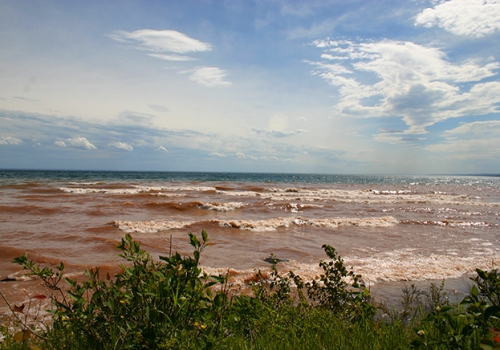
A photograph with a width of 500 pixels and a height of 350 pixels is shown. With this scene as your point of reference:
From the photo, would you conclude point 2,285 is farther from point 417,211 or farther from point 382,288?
point 417,211

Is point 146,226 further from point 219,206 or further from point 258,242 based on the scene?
point 219,206

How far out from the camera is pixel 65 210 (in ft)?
56.1

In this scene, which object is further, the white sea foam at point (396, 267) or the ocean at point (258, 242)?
the ocean at point (258, 242)

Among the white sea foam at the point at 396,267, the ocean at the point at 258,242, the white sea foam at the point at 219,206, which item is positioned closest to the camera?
the white sea foam at the point at 396,267

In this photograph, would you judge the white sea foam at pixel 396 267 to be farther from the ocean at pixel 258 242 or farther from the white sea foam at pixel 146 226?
the white sea foam at pixel 146 226

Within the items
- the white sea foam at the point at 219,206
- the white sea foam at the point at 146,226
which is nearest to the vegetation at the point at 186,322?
the white sea foam at the point at 146,226

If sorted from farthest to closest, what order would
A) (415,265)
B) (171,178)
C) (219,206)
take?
(171,178) → (219,206) → (415,265)

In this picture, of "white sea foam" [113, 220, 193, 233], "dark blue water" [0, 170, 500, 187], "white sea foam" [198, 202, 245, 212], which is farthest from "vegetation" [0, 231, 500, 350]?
"dark blue water" [0, 170, 500, 187]

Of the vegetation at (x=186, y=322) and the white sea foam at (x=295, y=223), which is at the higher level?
the vegetation at (x=186, y=322)

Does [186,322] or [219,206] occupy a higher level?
[186,322]

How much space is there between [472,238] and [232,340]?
13.3m

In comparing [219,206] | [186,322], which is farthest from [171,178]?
[186,322]

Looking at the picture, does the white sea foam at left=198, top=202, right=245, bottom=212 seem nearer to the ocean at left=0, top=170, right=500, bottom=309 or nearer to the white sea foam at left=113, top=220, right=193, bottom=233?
the ocean at left=0, top=170, right=500, bottom=309

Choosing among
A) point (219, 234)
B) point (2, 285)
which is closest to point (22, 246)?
point (2, 285)
